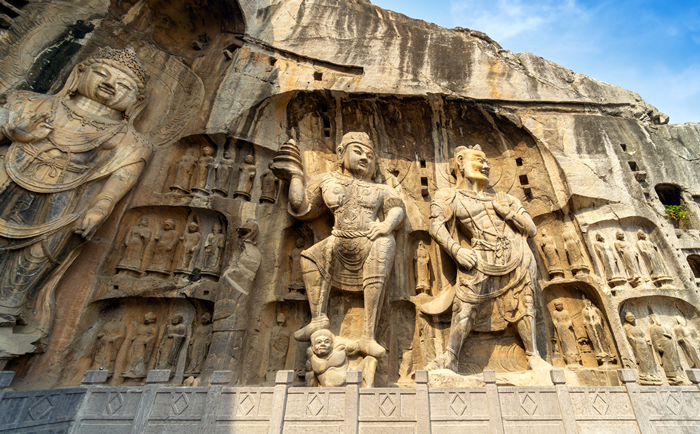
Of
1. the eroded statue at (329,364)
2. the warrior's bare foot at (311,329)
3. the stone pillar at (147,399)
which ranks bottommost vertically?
the stone pillar at (147,399)

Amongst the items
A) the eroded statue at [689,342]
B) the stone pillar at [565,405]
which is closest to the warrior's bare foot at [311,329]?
the stone pillar at [565,405]

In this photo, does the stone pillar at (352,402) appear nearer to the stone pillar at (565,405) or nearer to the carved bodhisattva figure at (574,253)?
the stone pillar at (565,405)

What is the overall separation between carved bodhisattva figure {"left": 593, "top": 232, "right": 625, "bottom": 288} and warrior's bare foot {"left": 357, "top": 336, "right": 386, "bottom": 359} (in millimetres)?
3800

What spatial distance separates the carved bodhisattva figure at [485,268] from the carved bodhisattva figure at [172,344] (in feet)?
11.8

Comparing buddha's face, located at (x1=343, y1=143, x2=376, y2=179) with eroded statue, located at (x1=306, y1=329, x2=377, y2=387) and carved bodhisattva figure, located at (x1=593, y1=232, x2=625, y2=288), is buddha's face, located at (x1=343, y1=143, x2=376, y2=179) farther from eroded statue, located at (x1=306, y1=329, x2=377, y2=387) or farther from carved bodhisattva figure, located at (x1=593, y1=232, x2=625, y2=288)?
carved bodhisattva figure, located at (x1=593, y1=232, x2=625, y2=288)

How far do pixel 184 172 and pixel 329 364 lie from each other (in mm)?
4299

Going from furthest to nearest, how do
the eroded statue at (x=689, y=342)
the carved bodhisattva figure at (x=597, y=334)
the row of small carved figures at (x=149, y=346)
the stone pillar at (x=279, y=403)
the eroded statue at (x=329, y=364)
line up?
the carved bodhisattva figure at (x=597, y=334)
the row of small carved figures at (x=149, y=346)
the eroded statue at (x=689, y=342)
the eroded statue at (x=329, y=364)
the stone pillar at (x=279, y=403)

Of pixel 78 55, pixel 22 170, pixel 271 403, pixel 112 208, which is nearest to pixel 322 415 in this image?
pixel 271 403

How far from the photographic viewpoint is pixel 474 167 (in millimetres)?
6590

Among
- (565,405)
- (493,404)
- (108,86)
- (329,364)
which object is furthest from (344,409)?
(108,86)

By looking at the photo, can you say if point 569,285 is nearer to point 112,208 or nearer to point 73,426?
point 73,426

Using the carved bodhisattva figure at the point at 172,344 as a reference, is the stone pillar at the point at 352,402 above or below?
below

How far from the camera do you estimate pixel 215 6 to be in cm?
830

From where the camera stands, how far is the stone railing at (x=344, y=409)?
3350 mm
